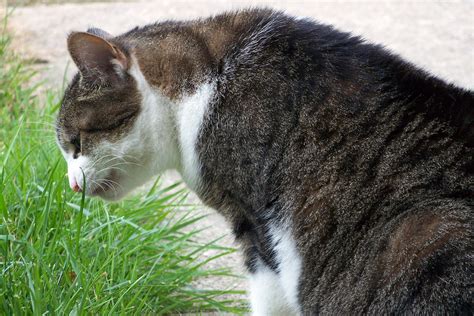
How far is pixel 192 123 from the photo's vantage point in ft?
7.72

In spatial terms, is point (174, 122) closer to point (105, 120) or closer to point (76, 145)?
point (105, 120)

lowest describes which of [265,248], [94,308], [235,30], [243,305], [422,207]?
[243,305]

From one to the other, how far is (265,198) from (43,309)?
72cm

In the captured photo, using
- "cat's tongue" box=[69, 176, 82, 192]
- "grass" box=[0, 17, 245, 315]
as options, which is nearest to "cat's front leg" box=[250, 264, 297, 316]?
"grass" box=[0, 17, 245, 315]

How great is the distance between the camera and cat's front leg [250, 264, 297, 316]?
7.65 ft

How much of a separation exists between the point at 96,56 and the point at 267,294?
0.91 meters

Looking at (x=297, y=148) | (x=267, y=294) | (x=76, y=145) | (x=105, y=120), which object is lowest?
(x=267, y=294)

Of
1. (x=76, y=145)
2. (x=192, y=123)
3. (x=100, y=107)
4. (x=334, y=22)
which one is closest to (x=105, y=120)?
(x=100, y=107)

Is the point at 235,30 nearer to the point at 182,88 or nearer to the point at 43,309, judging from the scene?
the point at 182,88

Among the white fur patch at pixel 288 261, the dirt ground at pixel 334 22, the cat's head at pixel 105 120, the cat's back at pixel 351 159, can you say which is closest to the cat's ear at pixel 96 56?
the cat's head at pixel 105 120

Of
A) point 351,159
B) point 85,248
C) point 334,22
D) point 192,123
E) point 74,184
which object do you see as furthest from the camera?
point 334,22

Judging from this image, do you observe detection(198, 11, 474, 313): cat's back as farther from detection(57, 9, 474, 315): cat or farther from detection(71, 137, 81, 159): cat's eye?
detection(71, 137, 81, 159): cat's eye

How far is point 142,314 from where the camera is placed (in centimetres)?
258

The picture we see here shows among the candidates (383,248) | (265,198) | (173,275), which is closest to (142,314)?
(173,275)
